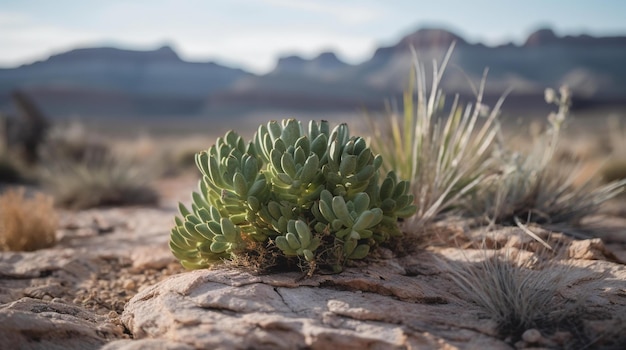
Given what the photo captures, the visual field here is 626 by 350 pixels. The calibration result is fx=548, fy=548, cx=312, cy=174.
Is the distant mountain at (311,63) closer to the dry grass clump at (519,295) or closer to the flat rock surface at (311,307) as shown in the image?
the flat rock surface at (311,307)

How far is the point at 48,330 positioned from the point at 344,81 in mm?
71510

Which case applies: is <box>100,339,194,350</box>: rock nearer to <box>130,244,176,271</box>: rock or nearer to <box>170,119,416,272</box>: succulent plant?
<box>170,119,416,272</box>: succulent plant

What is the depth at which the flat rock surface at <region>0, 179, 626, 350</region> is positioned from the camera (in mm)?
2422

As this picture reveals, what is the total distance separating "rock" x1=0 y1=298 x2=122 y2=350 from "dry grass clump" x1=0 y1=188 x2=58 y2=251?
87.2 inches

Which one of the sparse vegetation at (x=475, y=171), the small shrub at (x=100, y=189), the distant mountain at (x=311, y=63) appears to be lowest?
the small shrub at (x=100, y=189)

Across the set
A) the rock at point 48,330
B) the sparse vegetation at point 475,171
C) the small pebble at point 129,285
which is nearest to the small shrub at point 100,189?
the small pebble at point 129,285

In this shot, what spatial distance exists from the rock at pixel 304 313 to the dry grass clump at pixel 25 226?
2432 millimetres

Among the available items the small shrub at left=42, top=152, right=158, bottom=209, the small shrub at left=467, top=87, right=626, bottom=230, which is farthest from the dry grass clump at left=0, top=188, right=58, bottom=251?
the small shrub at left=467, top=87, right=626, bottom=230

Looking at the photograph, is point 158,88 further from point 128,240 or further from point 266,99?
point 128,240

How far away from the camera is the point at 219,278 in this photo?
294 cm

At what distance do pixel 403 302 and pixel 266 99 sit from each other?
71.3 m

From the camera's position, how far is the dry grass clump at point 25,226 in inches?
192

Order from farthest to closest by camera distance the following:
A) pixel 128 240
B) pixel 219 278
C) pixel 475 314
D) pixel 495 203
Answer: pixel 128 240
pixel 495 203
pixel 219 278
pixel 475 314

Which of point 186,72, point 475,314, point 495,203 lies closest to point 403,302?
point 475,314
